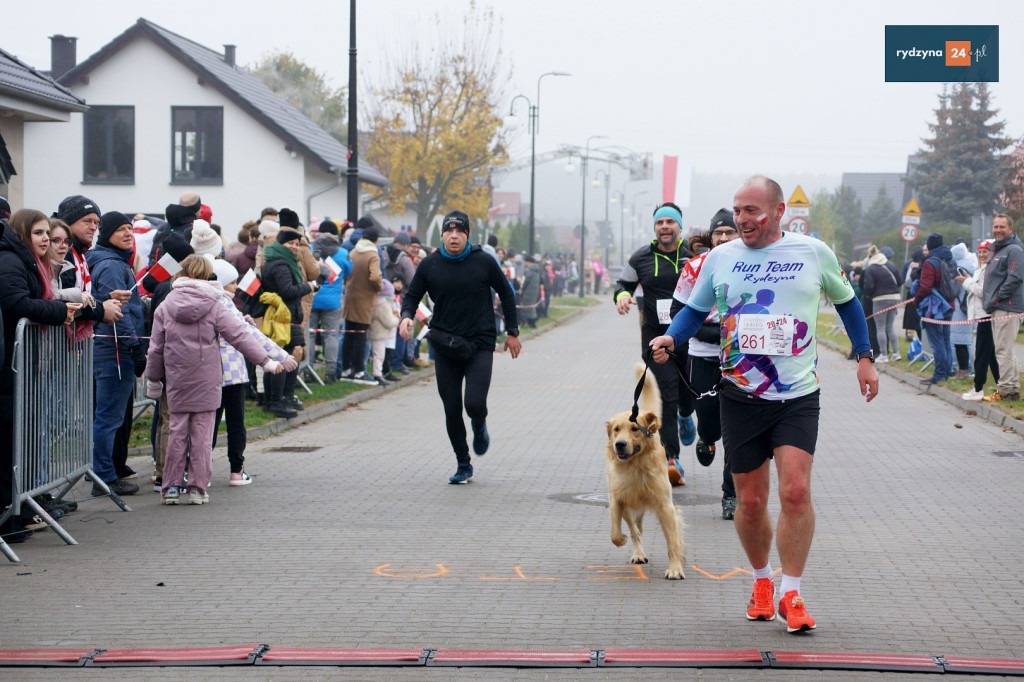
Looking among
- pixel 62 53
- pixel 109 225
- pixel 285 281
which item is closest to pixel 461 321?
pixel 109 225

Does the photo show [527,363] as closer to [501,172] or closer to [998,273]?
[998,273]

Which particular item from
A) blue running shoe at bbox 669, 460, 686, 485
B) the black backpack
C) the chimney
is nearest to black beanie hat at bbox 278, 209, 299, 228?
blue running shoe at bbox 669, 460, 686, 485

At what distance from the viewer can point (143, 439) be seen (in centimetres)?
1205

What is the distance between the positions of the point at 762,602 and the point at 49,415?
473 cm

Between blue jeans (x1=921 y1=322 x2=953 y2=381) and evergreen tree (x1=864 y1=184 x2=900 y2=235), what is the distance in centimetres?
7743

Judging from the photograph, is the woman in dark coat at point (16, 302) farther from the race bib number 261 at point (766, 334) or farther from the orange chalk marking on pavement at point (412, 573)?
the race bib number 261 at point (766, 334)

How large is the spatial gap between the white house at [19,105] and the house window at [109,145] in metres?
23.4

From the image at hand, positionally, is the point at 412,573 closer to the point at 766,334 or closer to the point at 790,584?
the point at 790,584

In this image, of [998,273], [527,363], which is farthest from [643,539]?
[527,363]

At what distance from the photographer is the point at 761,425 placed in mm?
5801

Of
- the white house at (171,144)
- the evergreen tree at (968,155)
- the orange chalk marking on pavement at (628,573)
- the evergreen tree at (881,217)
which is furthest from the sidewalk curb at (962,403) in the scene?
the evergreen tree at (881,217)

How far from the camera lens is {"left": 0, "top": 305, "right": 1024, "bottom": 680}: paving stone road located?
224 inches

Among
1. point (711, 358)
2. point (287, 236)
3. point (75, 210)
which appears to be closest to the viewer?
point (711, 358)

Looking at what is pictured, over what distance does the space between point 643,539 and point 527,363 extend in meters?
16.0
